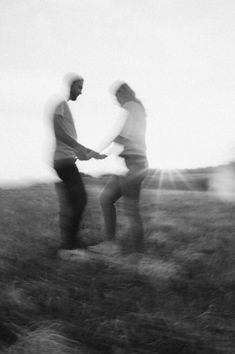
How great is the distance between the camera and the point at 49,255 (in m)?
5.00

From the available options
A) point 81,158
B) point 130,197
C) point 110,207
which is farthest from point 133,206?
point 81,158

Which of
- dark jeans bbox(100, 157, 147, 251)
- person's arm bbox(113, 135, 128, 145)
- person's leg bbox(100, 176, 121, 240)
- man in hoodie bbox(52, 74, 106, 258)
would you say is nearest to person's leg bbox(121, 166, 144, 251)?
dark jeans bbox(100, 157, 147, 251)

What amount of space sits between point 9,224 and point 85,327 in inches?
117

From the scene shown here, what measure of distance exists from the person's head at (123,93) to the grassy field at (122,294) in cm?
170

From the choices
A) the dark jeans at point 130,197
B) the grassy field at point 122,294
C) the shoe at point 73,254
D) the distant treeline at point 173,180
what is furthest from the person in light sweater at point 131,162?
the distant treeline at point 173,180

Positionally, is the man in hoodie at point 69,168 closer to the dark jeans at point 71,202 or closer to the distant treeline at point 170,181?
the dark jeans at point 71,202

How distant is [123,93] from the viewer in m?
5.41

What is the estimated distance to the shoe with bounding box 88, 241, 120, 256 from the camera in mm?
5102

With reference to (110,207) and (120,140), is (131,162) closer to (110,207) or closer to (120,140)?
(120,140)

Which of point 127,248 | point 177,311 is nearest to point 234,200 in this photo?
point 127,248

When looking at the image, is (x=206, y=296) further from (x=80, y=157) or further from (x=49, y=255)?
(x=80, y=157)

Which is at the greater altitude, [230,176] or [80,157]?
[80,157]

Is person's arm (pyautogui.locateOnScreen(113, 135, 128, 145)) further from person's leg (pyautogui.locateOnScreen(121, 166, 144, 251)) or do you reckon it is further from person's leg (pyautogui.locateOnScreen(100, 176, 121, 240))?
person's leg (pyautogui.locateOnScreen(100, 176, 121, 240))

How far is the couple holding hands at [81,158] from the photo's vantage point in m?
5.22
